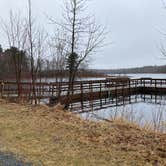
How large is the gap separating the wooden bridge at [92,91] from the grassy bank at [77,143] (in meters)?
7.61

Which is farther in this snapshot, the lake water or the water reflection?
the lake water

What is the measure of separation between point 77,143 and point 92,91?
22.1 metres

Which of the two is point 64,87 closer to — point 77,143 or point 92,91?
point 92,91

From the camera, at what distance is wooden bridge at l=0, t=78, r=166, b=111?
62.6 feet

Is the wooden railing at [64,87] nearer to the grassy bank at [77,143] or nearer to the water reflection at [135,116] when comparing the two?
the water reflection at [135,116]

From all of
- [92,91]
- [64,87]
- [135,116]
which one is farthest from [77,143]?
[92,91]

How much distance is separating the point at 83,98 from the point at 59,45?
1050 centimetres

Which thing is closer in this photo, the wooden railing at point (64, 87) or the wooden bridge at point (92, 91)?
the wooden railing at point (64, 87)

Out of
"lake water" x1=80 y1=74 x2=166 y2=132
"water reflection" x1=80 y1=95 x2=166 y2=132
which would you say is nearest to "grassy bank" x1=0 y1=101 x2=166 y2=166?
"water reflection" x1=80 y1=95 x2=166 y2=132

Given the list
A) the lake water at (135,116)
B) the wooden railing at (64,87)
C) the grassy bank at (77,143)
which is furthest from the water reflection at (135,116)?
A: the wooden railing at (64,87)

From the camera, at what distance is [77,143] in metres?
6.49

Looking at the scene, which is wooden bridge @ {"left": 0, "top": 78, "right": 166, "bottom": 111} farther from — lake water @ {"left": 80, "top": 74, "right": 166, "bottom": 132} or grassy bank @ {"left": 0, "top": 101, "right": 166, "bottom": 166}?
grassy bank @ {"left": 0, "top": 101, "right": 166, "bottom": 166}

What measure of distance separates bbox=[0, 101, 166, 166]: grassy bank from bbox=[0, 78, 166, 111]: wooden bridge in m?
7.61

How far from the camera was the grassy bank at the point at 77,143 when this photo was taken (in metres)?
5.40
